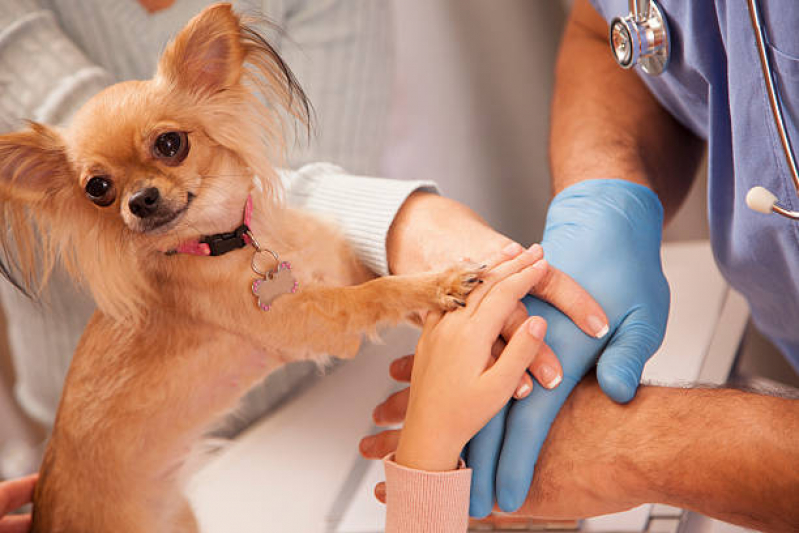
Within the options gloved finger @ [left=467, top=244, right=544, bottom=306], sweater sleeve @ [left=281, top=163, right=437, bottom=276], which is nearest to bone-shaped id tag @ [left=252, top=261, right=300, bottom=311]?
sweater sleeve @ [left=281, top=163, right=437, bottom=276]

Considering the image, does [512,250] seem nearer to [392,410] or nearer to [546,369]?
[546,369]

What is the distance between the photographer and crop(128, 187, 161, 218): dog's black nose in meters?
0.61

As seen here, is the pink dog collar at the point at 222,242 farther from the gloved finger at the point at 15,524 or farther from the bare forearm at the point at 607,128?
the bare forearm at the point at 607,128

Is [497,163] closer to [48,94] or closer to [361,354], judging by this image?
[361,354]

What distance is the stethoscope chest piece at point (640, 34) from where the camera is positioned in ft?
2.46

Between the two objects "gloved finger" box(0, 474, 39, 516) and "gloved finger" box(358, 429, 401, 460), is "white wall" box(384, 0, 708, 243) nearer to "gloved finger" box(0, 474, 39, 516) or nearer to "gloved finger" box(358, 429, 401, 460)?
"gloved finger" box(358, 429, 401, 460)

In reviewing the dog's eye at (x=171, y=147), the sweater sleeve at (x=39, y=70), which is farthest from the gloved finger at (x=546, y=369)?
the sweater sleeve at (x=39, y=70)

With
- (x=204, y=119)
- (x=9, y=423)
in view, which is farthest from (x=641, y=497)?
(x=9, y=423)

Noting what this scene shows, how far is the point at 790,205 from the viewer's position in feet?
2.45

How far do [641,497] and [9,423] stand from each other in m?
0.77

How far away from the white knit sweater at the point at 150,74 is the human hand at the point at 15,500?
10 cm

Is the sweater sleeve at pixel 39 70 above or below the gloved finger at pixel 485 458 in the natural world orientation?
above

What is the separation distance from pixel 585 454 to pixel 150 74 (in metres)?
0.65

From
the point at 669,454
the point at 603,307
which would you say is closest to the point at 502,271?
the point at 603,307
